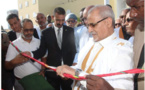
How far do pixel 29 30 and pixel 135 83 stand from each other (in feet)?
8.31

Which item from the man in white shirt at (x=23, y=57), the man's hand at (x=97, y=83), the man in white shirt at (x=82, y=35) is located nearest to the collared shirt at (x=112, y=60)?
the man's hand at (x=97, y=83)

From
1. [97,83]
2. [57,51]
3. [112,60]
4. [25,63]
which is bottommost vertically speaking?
[25,63]

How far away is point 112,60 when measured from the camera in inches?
66.8

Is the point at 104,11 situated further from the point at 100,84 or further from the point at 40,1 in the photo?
the point at 40,1

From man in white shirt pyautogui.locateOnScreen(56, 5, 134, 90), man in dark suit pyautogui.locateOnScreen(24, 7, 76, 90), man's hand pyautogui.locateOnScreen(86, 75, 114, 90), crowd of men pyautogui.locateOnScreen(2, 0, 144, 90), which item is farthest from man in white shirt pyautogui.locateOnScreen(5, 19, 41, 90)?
man's hand pyautogui.locateOnScreen(86, 75, 114, 90)

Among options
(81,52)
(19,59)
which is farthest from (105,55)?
(19,59)

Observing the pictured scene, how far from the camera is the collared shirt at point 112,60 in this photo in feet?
5.29

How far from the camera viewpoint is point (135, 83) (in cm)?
165

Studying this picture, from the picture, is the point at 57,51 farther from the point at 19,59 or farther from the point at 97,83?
the point at 97,83

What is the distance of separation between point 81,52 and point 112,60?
2.23 ft

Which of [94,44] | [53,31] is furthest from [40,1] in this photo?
[94,44]

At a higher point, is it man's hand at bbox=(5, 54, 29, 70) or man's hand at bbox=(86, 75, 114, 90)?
man's hand at bbox=(86, 75, 114, 90)

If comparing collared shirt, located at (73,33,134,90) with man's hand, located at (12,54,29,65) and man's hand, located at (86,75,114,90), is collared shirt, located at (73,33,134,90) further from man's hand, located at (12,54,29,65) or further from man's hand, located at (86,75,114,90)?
man's hand, located at (12,54,29,65)

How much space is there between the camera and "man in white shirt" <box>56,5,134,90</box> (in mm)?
1623
